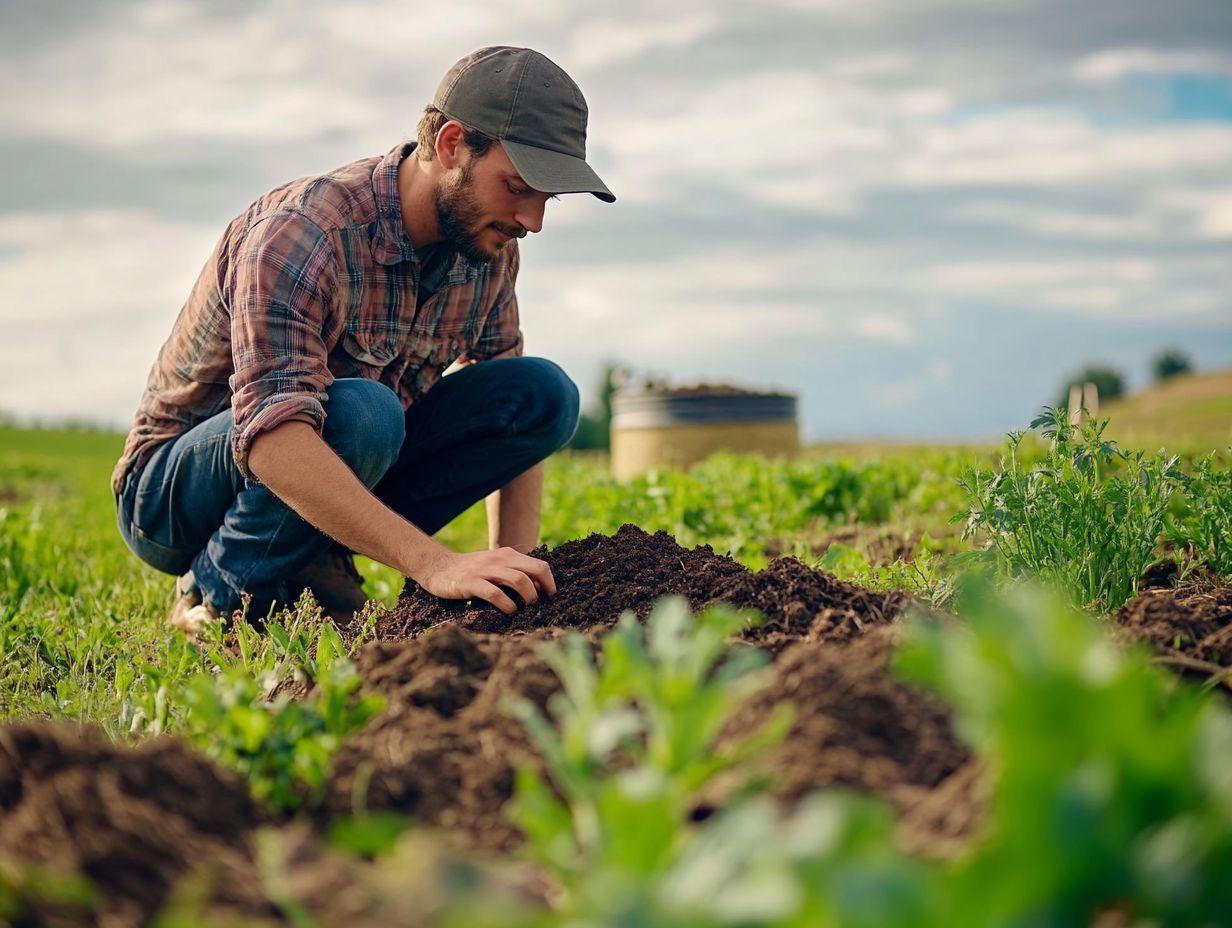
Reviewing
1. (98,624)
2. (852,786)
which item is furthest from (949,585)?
(98,624)

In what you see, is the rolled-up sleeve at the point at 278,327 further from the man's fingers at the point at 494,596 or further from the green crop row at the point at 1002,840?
the green crop row at the point at 1002,840

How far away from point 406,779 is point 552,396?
270 centimetres

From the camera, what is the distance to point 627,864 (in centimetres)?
98

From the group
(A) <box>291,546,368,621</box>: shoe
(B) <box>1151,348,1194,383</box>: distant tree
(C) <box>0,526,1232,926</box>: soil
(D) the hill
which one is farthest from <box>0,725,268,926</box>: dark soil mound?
(B) <box>1151,348,1194,383</box>: distant tree

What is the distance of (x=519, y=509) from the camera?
172 inches

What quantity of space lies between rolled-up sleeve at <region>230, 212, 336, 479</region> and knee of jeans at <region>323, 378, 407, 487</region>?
10 centimetres

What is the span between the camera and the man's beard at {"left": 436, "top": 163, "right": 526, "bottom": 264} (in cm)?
345

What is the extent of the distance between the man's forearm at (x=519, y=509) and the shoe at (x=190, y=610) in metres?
1.03

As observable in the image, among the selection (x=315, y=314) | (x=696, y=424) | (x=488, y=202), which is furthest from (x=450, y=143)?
(x=696, y=424)

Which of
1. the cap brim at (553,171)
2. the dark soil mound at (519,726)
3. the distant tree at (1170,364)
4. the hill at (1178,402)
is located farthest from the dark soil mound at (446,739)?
the distant tree at (1170,364)

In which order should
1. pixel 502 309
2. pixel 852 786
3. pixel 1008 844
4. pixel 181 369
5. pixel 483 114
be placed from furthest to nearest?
pixel 502 309 < pixel 181 369 < pixel 483 114 < pixel 852 786 < pixel 1008 844

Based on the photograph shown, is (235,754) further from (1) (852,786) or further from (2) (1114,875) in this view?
(2) (1114,875)

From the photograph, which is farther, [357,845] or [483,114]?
[483,114]

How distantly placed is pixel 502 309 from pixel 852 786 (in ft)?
10.3
